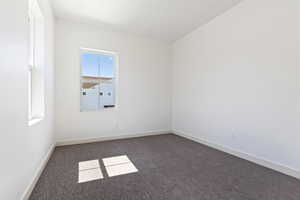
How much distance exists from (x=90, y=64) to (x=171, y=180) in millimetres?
3049

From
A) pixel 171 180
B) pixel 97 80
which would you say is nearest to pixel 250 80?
pixel 171 180

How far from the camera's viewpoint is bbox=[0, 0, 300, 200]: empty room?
62.9 inches

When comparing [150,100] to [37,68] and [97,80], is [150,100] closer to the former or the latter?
[97,80]

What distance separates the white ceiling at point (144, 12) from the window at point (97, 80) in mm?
740

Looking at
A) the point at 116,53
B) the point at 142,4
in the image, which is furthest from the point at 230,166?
the point at 116,53

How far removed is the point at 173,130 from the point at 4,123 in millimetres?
3811

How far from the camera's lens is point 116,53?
380 cm

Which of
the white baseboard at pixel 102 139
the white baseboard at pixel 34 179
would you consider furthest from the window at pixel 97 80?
the white baseboard at pixel 34 179

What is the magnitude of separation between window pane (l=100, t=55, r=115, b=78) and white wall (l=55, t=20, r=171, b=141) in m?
0.22

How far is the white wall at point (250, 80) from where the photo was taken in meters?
2.03

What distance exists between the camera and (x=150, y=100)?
4.20 metres

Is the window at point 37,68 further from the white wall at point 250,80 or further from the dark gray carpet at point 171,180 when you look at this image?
the white wall at point 250,80

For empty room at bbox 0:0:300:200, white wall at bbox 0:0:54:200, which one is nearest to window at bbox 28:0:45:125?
empty room at bbox 0:0:300:200

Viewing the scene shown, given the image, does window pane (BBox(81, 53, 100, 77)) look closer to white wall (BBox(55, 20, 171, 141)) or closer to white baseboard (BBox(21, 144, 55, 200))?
white wall (BBox(55, 20, 171, 141))
